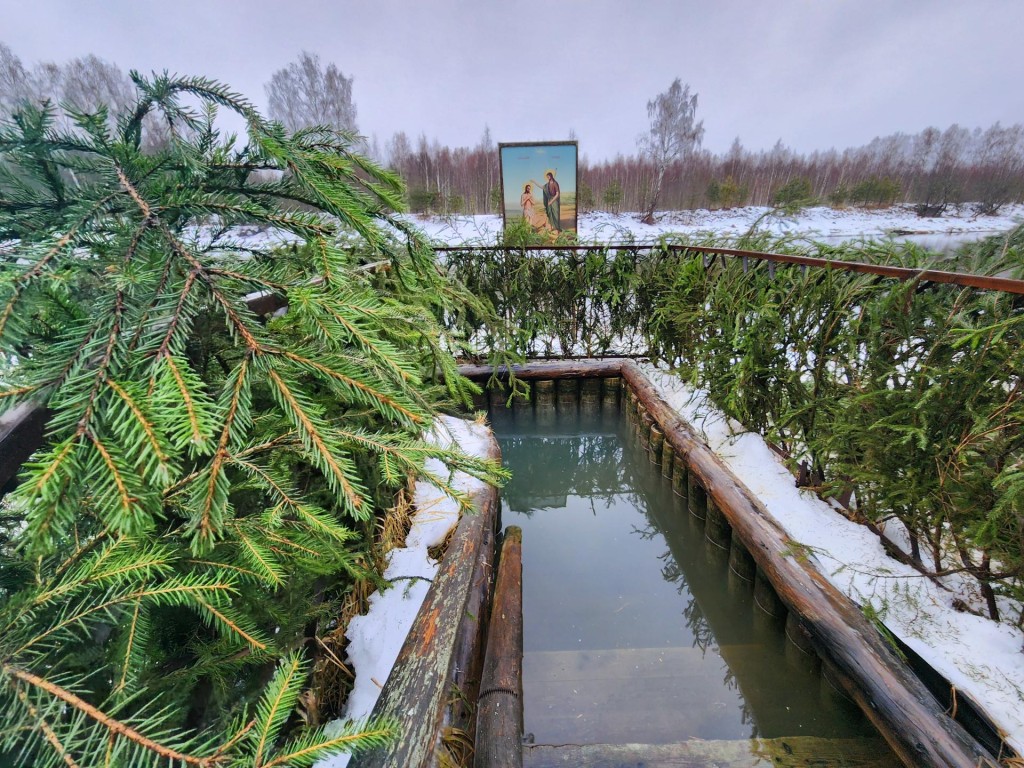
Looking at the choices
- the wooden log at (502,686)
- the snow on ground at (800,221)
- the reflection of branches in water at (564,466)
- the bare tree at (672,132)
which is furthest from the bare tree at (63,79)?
the bare tree at (672,132)

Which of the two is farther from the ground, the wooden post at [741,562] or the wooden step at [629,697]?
the wooden post at [741,562]

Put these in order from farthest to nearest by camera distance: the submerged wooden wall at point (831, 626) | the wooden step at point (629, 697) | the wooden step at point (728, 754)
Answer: the wooden step at point (629, 697) < the wooden step at point (728, 754) < the submerged wooden wall at point (831, 626)

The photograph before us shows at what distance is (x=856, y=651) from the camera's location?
152cm

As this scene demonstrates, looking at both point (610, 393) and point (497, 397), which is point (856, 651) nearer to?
point (610, 393)

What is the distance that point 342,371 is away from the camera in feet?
2.37

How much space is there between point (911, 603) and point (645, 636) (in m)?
1.15

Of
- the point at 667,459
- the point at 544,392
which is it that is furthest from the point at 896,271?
the point at 544,392

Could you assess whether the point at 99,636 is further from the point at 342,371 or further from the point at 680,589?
the point at 680,589

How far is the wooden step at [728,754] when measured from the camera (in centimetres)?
152

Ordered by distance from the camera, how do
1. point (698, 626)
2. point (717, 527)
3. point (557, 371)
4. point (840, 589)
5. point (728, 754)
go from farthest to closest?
point (557, 371) → point (717, 527) → point (698, 626) → point (840, 589) → point (728, 754)

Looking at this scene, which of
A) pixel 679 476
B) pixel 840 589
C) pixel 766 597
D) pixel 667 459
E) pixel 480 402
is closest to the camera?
pixel 840 589

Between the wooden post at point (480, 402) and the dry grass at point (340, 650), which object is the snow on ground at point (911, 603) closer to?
the dry grass at point (340, 650)

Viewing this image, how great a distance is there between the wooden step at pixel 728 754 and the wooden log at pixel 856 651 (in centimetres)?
18

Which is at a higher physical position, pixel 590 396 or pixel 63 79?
pixel 63 79
